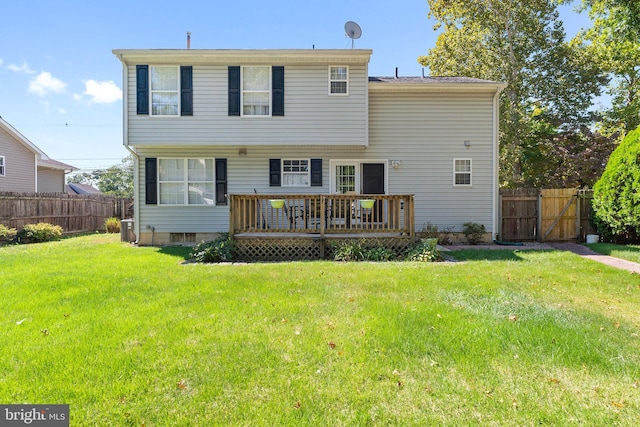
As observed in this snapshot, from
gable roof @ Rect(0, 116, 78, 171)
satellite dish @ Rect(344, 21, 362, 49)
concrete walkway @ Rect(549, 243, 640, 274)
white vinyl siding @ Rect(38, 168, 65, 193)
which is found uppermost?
satellite dish @ Rect(344, 21, 362, 49)

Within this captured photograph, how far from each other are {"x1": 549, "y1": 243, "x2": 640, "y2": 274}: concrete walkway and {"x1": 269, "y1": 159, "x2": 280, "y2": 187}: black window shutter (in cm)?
826

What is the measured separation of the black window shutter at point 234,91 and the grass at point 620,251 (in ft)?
34.2

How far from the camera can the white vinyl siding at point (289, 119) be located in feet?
32.0

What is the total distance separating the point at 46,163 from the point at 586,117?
99.3 ft

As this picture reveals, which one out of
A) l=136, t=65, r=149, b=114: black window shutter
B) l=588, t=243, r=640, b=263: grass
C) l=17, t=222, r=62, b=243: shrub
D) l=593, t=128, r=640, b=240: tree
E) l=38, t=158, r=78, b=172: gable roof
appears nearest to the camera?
l=588, t=243, r=640, b=263: grass

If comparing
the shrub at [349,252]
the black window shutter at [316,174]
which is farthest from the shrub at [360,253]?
the black window shutter at [316,174]

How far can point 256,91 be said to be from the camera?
386 inches

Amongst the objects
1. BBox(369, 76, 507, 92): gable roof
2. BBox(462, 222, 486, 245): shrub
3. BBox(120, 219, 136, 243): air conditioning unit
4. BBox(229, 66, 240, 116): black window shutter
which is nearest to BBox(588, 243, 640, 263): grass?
BBox(462, 222, 486, 245): shrub

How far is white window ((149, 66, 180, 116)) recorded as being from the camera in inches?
385

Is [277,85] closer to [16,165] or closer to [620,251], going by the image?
[620,251]

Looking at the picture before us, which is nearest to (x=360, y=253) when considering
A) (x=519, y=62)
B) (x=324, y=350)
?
(x=324, y=350)

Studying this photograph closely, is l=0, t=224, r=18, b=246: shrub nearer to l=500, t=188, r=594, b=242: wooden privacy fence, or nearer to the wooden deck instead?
the wooden deck

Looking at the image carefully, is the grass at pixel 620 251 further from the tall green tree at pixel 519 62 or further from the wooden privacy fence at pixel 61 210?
the wooden privacy fence at pixel 61 210

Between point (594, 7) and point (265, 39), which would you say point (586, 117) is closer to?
point (594, 7)
